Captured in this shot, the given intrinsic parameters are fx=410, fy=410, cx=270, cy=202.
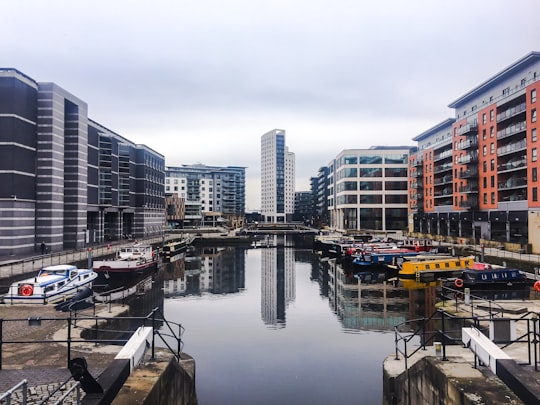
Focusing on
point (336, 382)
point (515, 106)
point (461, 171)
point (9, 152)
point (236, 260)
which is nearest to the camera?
point (336, 382)

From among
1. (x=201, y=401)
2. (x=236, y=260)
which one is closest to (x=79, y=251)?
(x=236, y=260)

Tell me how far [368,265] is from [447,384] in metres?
48.8

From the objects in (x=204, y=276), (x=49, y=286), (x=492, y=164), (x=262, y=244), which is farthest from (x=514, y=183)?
(x=262, y=244)

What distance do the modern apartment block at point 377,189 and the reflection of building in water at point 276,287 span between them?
170 feet

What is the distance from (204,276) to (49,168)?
24.9 metres

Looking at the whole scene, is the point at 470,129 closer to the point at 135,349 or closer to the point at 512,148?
the point at 512,148

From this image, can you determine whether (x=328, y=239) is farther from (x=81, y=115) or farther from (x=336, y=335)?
(x=336, y=335)

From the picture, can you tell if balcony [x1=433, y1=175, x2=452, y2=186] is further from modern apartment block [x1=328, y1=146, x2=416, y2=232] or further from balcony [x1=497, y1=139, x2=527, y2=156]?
modern apartment block [x1=328, y1=146, x2=416, y2=232]

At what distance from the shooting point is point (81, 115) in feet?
206

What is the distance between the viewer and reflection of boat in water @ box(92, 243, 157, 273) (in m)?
48.4

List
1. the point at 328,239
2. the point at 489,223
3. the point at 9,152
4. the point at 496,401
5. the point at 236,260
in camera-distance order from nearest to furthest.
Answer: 1. the point at 496,401
2. the point at 9,152
3. the point at 489,223
4. the point at 236,260
5. the point at 328,239

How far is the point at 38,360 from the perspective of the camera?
15.2 metres

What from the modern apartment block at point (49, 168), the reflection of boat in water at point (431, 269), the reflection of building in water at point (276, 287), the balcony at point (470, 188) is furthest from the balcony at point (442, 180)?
the modern apartment block at point (49, 168)

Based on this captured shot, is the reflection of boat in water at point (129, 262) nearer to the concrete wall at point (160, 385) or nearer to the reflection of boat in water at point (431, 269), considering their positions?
the reflection of boat in water at point (431, 269)
